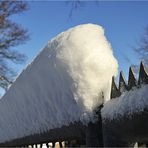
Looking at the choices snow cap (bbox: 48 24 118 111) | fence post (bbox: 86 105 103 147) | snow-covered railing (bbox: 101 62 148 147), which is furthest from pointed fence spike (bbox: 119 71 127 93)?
fence post (bbox: 86 105 103 147)

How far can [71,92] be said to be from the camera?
3.00 metres

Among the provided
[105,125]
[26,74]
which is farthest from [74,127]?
[26,74]

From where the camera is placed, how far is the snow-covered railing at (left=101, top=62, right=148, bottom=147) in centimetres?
216

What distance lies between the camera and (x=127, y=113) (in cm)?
232

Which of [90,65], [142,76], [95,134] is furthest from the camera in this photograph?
[95,134]

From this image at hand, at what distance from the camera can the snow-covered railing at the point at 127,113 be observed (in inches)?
84.9

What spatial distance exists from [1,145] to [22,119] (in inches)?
102

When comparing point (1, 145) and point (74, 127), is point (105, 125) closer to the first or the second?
point (74, 127)

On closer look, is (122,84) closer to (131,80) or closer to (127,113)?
(131,80)

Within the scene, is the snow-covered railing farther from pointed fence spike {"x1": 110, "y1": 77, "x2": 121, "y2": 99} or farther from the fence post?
the fence post

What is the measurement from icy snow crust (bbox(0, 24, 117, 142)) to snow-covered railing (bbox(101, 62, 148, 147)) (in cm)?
13

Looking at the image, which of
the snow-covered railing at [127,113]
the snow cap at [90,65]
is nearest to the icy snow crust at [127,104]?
the snow-covered railing at [127,113]

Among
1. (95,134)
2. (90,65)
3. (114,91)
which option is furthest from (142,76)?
(95,134)

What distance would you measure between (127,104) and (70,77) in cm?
73
